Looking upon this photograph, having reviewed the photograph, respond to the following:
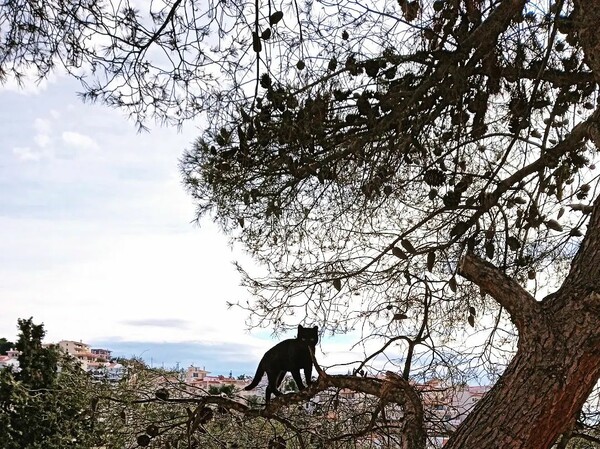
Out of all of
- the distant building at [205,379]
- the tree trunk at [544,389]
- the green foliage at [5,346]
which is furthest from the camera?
the green foliage at [5,346]

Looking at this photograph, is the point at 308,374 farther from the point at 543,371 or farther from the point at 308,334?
the point at 543,371

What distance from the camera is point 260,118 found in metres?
1.95

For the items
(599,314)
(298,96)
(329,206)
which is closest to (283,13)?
(298,96)

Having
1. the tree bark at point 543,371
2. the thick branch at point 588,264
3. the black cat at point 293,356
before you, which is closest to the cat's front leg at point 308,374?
the black cat at point 293,356

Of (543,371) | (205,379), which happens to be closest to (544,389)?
(543,371)

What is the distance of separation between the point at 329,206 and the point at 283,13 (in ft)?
1.88

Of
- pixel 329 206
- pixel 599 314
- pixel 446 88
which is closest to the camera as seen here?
pixel 599 314

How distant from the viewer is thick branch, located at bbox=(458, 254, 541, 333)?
151 centimetres

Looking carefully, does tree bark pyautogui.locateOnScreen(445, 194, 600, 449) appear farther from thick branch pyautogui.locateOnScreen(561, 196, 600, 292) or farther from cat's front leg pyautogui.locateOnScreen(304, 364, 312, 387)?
cat's front leg pyautogui.locateOnScreen(304, 364, 312, 387)

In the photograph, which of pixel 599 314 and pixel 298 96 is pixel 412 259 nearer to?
pixel 298 96

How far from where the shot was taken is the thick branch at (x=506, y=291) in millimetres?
1511

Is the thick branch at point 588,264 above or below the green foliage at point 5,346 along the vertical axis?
below

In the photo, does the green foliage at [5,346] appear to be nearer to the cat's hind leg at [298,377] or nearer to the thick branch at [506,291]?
the cat's hind leg at [298,377]

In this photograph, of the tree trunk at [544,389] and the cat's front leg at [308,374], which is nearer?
the tree trunk at [544,389]
